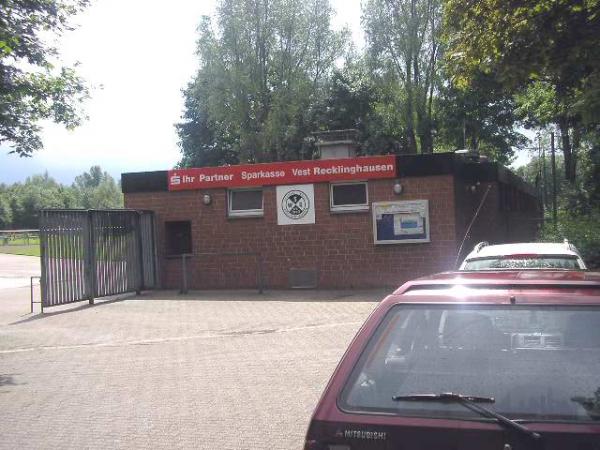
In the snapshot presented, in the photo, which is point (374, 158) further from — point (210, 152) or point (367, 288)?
point (210, 152)

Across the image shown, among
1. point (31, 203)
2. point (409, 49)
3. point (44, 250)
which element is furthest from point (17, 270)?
point (31, 203)

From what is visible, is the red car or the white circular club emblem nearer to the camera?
the red car

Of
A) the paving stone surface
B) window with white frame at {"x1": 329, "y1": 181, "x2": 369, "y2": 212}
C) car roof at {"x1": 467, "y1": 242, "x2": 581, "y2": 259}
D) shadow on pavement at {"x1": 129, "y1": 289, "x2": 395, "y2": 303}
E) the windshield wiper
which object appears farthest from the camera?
window with white frame at {"x1": 329, "y1": 181, "x2": 369, "y2": 212}

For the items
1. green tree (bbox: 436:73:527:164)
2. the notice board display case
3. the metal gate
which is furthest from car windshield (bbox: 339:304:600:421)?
green tree (bbox: 436:73:527:164)

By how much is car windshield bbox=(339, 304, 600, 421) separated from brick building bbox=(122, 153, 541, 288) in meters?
14.7

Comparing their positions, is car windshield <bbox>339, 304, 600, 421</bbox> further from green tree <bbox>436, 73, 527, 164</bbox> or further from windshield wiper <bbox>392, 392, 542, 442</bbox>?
green tree <bbox>436, 73, 527, 164</bbox>

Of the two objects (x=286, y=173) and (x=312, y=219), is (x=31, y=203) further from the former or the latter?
(x=312, y=219)

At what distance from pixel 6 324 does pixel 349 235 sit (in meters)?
8.47

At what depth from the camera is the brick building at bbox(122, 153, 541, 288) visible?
58.3 feet

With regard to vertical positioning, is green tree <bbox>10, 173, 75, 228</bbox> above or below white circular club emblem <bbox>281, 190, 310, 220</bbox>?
above

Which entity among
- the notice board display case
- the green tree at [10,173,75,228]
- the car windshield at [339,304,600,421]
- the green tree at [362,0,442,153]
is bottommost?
the car windshield at [339,304,600,421]

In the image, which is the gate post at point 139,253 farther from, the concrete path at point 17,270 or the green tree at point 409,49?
the green tree at point 409,49

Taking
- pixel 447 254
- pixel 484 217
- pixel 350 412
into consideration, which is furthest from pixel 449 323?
pixel 484 217

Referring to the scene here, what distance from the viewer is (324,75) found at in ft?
147
